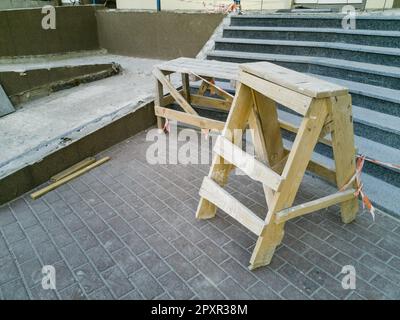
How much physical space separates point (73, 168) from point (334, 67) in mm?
4267

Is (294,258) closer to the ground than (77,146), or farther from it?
closer to the ground

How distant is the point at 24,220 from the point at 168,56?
6.14 metres

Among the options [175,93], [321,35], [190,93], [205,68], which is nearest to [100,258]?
[175,93]

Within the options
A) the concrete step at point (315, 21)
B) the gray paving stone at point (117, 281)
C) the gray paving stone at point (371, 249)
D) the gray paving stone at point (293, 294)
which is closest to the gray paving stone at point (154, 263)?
the gray paving stone at point (117, 281)

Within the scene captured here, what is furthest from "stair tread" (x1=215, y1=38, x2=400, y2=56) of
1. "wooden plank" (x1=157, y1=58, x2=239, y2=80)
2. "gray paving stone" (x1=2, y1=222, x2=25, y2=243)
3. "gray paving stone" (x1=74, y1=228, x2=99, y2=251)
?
"gray paving stone" (x1=2, y1=222, x2=25, y2=243)

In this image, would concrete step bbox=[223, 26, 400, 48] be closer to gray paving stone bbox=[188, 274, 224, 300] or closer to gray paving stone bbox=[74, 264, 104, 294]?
gray paving stone bbox=[188, 274, 224, 300]

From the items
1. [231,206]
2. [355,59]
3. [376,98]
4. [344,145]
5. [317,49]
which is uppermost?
[317,49]

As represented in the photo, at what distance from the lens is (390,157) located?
3465mm

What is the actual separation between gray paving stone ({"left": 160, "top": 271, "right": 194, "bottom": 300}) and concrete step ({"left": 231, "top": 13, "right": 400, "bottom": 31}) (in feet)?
17.1

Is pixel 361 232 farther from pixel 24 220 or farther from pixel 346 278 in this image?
pixel 24 220

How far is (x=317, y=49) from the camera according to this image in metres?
5.30

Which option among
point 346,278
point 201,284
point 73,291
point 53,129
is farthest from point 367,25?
point 73,291

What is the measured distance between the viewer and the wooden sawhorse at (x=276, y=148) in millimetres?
2301

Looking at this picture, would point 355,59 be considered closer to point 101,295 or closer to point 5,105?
point 101,295
